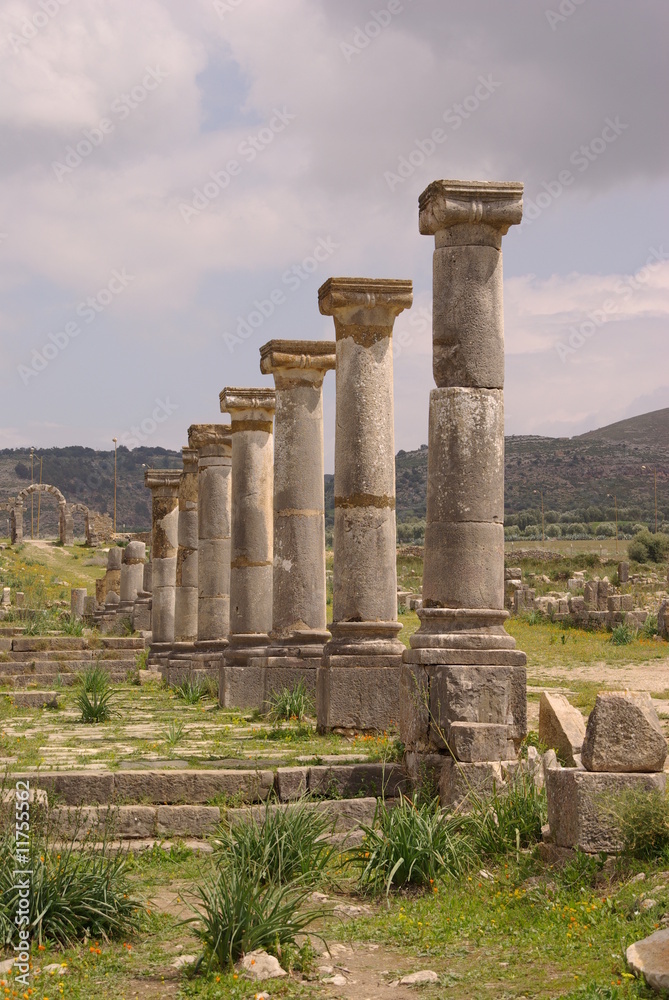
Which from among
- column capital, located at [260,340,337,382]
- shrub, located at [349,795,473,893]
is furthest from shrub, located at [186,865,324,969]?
column capital, located at [260,340,337,382]

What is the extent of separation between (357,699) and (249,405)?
731 cm

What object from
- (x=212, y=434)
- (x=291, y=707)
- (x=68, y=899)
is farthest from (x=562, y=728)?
(x=212, y=434)

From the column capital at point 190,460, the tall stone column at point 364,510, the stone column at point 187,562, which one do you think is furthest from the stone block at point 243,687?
the column capital at point 190,460

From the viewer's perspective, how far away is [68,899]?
676 centimetres

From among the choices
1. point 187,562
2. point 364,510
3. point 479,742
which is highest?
point 364,510

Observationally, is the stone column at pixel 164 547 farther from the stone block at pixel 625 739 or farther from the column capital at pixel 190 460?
the stone block at pixel 625 739

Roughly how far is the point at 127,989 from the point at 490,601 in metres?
5.17

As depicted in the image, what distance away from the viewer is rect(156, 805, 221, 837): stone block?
8945 mm

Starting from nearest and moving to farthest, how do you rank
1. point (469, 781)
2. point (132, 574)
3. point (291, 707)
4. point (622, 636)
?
point (469, 781)
point (291, 707)
point (622, 636)
point (132, 574)

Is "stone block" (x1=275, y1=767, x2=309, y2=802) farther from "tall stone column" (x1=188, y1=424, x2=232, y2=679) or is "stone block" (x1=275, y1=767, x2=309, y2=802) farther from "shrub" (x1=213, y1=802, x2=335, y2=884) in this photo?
"tall stone column" (x1=188, y1=424, x2=232, y2=679)

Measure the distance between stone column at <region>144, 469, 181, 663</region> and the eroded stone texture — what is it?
4.74 meters

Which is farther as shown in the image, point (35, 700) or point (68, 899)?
point (35, 700)

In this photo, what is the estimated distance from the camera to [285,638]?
622 inches

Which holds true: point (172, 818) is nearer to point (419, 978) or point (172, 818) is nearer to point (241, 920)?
point (241, 920)
